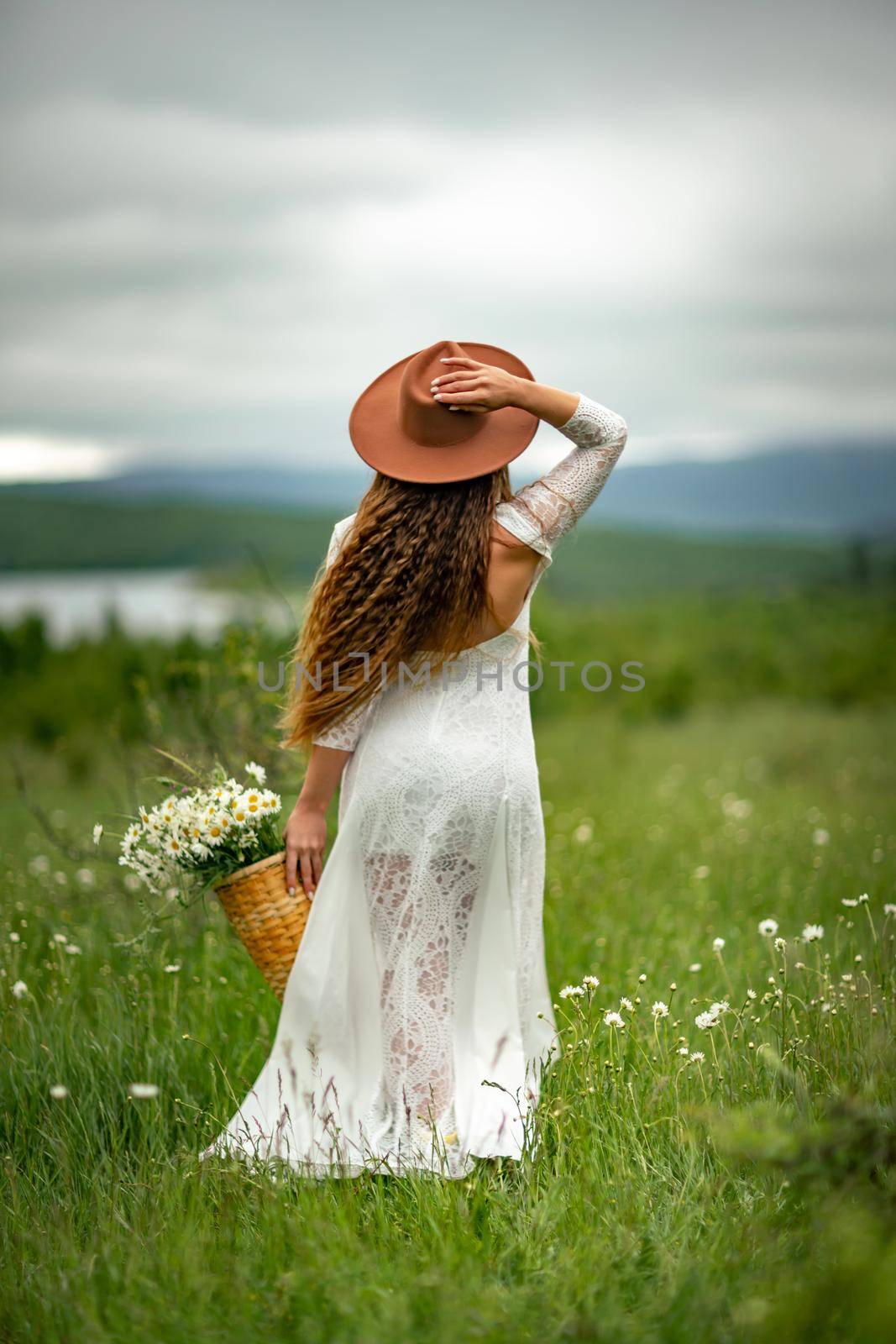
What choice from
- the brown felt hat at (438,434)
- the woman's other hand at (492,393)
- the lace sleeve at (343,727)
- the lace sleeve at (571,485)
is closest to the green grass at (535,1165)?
the lace sleeve at (343,727)

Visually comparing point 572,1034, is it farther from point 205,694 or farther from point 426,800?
point 205,694

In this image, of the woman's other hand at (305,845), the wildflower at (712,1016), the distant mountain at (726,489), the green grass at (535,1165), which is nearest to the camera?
the green grass at (535,1165)

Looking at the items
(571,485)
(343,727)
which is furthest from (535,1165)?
(571,485)

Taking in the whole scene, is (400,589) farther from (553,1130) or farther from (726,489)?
(726,489)

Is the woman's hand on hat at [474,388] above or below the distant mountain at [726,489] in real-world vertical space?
below

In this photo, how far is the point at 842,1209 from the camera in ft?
7.39

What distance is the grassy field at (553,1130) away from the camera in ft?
7.20

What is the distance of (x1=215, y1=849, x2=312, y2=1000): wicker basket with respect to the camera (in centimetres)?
334

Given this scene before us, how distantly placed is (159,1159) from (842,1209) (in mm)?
1993

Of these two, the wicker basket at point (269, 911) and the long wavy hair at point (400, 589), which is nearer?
the long wavy hair at point (400, 589)

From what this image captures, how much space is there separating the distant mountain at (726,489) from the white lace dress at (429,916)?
102 metres

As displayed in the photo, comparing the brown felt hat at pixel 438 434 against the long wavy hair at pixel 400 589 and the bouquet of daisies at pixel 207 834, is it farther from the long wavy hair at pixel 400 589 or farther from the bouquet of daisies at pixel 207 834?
the bouquet of daisies at pixel 207 834

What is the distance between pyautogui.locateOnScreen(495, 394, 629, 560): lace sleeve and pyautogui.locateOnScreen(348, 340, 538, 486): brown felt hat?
138 mm

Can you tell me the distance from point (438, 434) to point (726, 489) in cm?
18536
